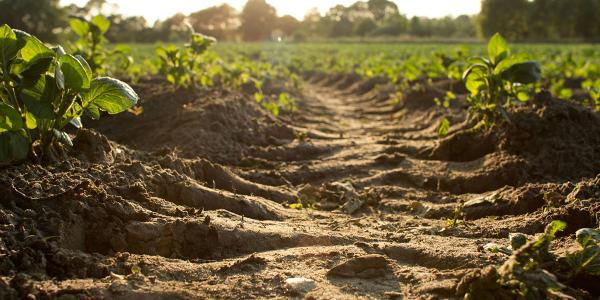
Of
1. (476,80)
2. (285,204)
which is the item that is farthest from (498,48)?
(285,204)

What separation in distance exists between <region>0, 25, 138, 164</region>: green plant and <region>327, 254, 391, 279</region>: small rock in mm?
1458

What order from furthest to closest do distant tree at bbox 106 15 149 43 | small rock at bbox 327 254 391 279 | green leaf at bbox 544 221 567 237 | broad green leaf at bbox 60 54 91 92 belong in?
distant tree at bbox 106 15 149 43, broad green leaf at bbox 60 54 91 92, small rock at bbox 327 254 391 279, green leaf at bbox 544 221 567 237

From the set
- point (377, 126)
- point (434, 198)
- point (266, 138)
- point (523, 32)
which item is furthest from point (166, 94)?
point (523, 32)

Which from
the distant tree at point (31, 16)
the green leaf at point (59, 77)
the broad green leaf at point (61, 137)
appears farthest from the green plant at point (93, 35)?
the distant tree at point (31, 16)

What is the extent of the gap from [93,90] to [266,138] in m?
3.45

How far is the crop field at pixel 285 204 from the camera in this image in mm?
2098

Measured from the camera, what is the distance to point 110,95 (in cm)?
Result: 291

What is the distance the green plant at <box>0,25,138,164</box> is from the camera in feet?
8.46

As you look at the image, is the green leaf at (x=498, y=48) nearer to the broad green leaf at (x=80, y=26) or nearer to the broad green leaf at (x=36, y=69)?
the broad green leaf at (x=36, y=69)

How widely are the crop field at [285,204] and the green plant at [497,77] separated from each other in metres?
0.01

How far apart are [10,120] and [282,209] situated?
1.75 meters

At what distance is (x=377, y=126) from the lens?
320 inches

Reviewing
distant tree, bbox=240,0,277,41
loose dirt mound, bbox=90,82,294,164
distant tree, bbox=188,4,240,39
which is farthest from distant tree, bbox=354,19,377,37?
loose dirt mound, bbox=90,82,294,164

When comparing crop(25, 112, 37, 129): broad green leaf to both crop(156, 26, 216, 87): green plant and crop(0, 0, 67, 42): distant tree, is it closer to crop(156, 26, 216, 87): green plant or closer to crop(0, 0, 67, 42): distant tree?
crop(156, 26, 216, 87): green plant
